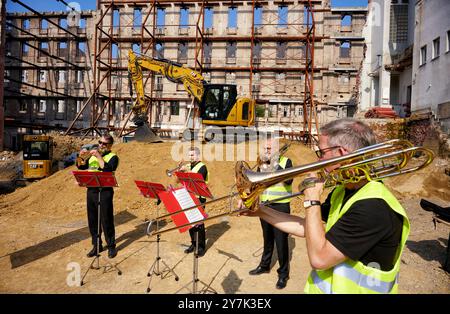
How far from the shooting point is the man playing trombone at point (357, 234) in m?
1.51

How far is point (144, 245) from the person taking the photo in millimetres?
6426

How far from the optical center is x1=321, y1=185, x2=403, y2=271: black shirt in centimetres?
150

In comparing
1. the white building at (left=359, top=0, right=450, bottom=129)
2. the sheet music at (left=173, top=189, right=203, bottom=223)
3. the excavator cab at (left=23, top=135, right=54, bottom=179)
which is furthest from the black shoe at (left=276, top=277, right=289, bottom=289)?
the excavator cab at (left=23, top=135, right=54, bottom=179)

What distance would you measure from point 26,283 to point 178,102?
22881 mm

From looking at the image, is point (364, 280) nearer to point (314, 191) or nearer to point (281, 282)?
point (314, 191)

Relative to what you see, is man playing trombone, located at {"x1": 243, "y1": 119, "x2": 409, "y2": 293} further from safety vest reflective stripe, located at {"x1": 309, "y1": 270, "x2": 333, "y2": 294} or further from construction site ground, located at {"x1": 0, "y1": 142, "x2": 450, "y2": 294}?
construction site ground, located at {"x1": 0, "y1": 142, "x2": 450, "y2": 294}

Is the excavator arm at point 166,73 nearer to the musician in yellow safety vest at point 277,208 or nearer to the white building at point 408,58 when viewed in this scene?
the musician in yellow safety vest at point 277,208

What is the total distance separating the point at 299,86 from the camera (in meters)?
25.4

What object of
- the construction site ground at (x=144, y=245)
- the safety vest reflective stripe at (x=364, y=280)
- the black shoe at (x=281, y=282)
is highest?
the safety vest reflective stripe at (x=364, y=280)

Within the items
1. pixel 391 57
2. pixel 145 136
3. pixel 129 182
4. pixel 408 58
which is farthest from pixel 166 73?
pixel 391 57

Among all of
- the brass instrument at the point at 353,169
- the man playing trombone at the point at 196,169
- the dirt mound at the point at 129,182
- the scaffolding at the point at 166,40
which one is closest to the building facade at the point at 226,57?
the scaffolding at the point at 166,40

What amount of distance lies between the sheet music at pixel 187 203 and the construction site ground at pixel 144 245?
3.57 feet

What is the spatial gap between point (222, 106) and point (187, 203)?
41.1 feet

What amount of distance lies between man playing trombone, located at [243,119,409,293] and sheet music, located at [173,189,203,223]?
6.37 ft
